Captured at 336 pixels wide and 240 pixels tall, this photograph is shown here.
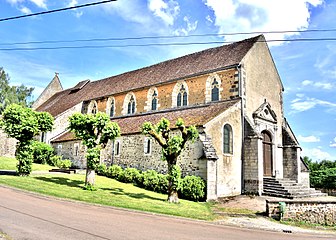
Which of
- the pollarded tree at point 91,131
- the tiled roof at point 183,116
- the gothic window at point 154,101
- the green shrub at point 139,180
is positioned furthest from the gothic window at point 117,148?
the pollarded tree at point 91,131

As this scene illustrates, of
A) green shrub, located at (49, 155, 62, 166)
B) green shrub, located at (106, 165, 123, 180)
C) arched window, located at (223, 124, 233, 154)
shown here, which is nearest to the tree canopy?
green shrub, located at (49, 155, 62, 166)

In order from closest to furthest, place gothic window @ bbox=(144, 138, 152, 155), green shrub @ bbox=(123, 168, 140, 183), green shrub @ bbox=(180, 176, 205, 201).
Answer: green shrub @ bbox=(180, 176, 205, 201)
green shrub @ bbox=(123, 168, 140, 183)
gothic window @ bbox=(144, 138, 152, 155)

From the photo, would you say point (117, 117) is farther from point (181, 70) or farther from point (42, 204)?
point (42, 204)

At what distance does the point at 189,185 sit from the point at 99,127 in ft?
21.4

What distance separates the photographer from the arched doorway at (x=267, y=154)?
24256mm

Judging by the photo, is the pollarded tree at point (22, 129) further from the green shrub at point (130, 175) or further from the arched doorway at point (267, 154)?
the arched doorway at point (267, 154)

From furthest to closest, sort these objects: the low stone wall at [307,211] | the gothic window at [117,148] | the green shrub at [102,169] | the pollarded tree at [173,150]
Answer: the gothic window at [117,148]
the green shrub at [102,169]
the pollarded tree at [173,150]
the low stone wall at [307,211]

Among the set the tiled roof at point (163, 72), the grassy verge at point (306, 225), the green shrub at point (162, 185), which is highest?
the tiled roof at point (163, 72)

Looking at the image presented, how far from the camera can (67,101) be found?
38.2 metres

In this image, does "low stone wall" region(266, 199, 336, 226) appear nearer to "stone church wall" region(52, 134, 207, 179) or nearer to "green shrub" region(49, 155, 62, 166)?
"stone church wall" region(52, 134, 207, 179)

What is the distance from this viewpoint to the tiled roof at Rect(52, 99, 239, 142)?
2109 cm

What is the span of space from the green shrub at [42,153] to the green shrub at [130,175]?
11.5 meters

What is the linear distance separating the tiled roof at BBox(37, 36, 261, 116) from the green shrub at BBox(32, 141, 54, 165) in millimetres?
4937

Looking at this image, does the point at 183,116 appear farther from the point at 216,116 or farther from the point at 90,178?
the point at 90,178
